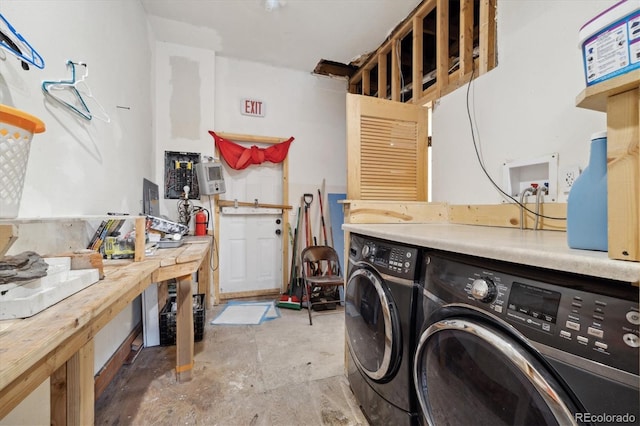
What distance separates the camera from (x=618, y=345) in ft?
1.52

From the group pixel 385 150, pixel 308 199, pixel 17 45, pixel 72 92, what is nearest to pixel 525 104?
pixel 385 150

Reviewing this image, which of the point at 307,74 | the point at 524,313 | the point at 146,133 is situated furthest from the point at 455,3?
the point at 146,133

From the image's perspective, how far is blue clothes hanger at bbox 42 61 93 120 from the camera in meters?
1.15

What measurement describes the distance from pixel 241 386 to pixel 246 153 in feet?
7.91

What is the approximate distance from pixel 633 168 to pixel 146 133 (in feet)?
10.3

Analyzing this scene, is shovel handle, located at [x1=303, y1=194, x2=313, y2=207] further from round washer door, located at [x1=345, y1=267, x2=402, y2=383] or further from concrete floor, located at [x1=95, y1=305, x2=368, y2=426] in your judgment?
round washer door, located at [x1=345, y1=267, x2=402, y2=383]

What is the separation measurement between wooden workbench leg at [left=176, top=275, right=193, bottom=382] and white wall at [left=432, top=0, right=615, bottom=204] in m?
1.95

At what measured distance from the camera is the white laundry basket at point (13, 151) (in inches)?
25.2

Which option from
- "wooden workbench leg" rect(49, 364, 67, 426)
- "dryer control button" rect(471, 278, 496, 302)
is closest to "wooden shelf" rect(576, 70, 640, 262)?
"dryer control button" rect(471, 278, 496, 302)

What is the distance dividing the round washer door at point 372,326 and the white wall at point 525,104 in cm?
100

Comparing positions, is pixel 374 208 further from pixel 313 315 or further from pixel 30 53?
pixel 30 53

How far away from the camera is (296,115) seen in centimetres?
355

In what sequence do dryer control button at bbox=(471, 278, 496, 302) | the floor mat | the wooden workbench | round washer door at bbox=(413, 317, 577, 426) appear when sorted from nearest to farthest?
the wooden workbench < round washer door at bbox=(413, 317, 577, 426) < dryer control button at bbox=(471, 278, 496, 302) < the floor mat

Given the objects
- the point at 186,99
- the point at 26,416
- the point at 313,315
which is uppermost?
the point at 186,99
